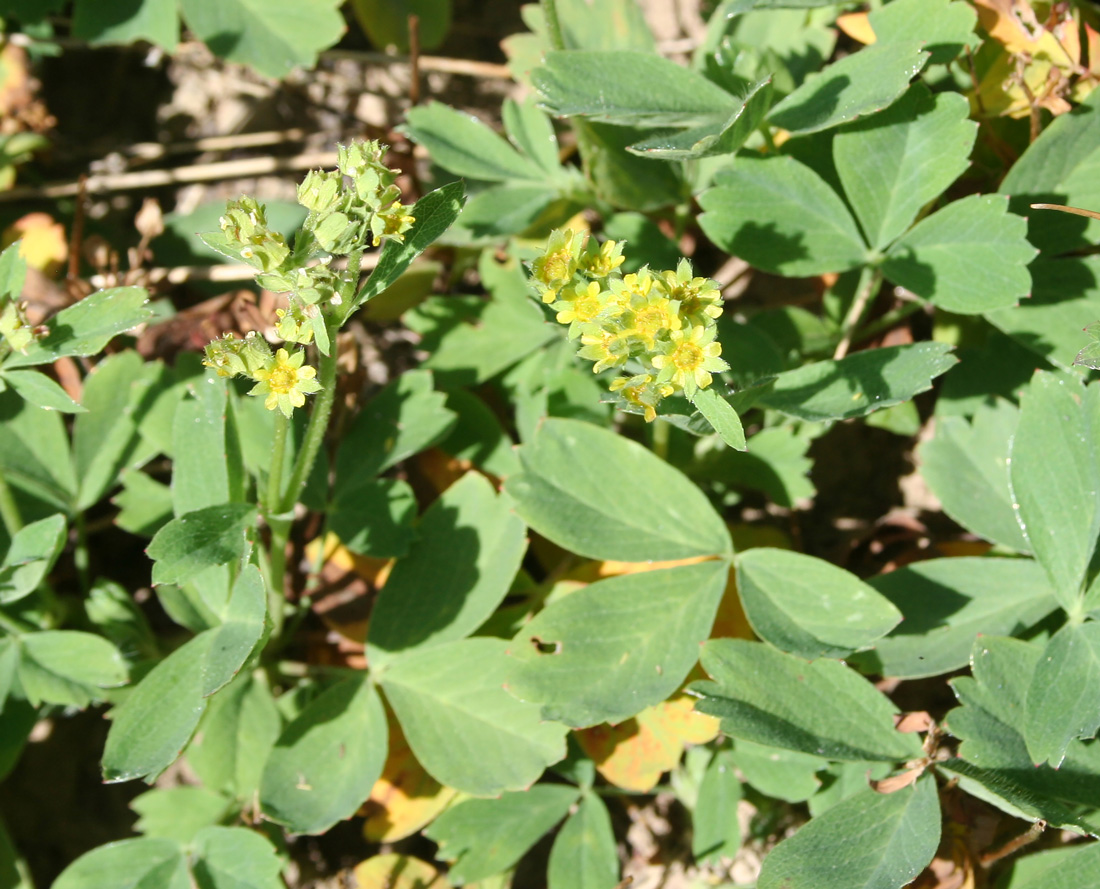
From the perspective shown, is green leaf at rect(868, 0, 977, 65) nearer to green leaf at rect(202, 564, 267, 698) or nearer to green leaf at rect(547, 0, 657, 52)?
green leaf at rect(547, 0, 657, 52)

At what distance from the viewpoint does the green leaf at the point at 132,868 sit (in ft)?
8.16

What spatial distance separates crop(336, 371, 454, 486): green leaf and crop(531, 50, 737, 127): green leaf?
0.90 metres

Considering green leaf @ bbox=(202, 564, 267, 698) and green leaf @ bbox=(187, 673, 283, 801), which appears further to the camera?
green leaf @ bbox=(187, 673, 283, 801)

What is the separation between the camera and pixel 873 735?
7.46ft

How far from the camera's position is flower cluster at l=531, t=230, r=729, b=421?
6.01 feet

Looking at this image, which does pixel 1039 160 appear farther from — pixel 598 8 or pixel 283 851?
pixel 283 851

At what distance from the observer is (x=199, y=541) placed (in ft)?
6.78

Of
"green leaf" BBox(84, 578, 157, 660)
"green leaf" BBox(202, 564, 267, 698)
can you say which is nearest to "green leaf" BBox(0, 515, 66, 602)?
"green leaf" BBox(84, 578, 157, 660)

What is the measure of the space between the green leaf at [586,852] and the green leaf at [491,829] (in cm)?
6

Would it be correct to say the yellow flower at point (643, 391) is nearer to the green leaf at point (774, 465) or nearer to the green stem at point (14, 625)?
the green leaf at point (774, 465)

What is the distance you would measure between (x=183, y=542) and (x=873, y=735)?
168 cm

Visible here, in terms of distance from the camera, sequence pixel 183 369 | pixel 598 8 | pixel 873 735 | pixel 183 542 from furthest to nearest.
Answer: pixel 598 8 → pixel 183 369 → pixel 873 735 → pixel 183 542

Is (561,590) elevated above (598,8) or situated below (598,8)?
below

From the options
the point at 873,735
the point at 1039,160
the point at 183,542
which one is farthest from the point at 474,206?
the point at 873,735
